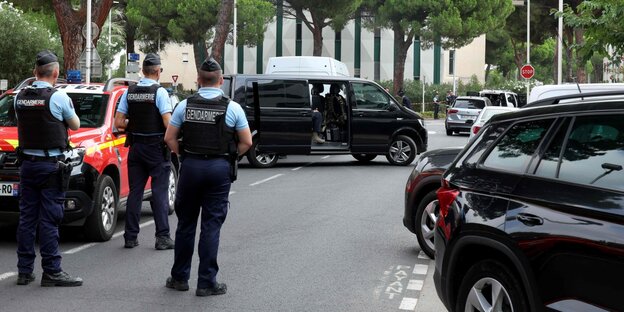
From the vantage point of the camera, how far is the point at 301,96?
20.7 metres

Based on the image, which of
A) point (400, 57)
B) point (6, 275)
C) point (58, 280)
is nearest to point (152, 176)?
point (6, 275)

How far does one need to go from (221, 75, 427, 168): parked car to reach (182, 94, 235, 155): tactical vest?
12737mm

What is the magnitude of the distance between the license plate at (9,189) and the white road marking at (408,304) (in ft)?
13.7

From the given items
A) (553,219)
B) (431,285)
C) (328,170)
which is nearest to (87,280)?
(431,285)

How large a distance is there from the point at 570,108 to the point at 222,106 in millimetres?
2989

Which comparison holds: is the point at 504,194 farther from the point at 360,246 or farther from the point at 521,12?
the point at 521,12

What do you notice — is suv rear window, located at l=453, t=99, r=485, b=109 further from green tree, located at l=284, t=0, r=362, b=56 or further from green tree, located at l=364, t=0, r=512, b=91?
green tree, located at l=284, t=0, r=362, b=56

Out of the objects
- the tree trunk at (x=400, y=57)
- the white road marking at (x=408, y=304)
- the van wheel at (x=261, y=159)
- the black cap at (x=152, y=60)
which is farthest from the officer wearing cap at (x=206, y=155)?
the tree trunk at (x=400, y=57)

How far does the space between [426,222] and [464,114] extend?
100 ft

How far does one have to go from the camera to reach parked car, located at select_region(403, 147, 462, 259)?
926cm

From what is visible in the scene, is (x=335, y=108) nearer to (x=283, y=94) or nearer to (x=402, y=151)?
(x=283, y=94)

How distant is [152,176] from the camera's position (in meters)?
9.64

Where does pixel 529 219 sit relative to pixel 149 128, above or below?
below

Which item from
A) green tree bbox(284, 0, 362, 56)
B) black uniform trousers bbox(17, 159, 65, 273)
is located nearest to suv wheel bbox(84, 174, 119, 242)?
black uniform trousers bbox(17, 159, 65, 273)
